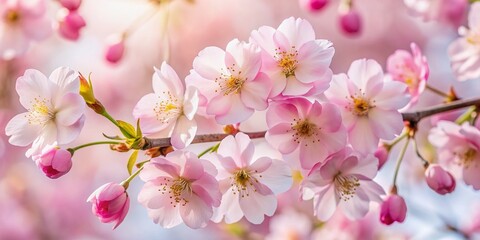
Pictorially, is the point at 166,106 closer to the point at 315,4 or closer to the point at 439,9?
the point at 315,4

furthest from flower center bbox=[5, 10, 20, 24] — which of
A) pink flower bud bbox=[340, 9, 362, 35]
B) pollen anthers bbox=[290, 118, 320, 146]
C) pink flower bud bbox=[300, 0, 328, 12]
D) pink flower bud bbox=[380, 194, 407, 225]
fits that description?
pink flower bud bbox=[380, 194, 407, 225]

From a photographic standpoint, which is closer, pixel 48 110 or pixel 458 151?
pixel 48 110

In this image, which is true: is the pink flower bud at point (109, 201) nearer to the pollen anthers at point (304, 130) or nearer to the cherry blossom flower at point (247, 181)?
the cherry blossom flower at point (247, 181)

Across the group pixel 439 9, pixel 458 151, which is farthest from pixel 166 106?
pixel 439 9

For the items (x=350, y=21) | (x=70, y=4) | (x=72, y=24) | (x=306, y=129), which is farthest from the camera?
(x=350, y=21)

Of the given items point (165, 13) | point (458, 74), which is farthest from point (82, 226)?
point (458, 74)
